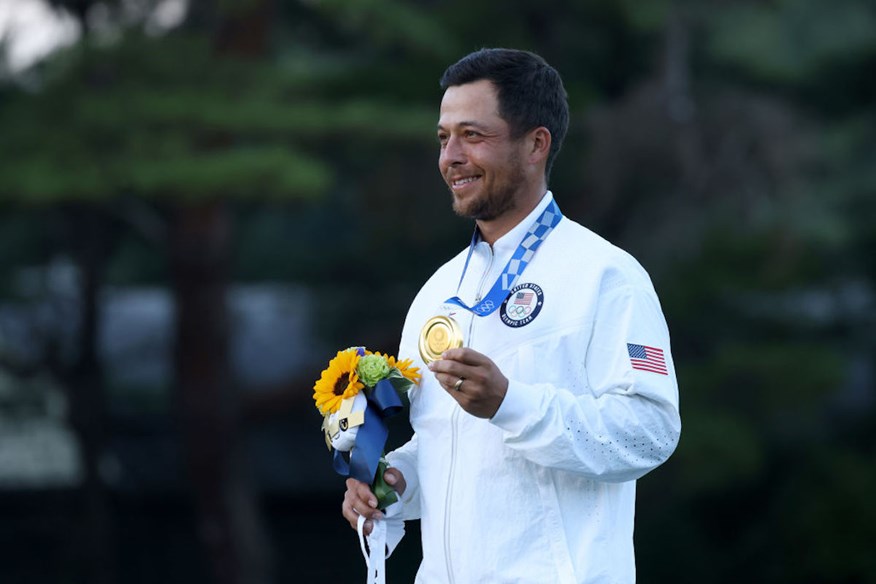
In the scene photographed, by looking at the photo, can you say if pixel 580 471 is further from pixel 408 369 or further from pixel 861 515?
pixel 861 515

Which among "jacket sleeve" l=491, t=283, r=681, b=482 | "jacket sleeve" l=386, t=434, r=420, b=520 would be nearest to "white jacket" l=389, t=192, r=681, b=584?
"jacket sleeve" l=491, t=283, r=681, b=482

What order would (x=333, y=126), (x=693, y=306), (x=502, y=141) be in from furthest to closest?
(x=693, y=306), (x=333, y=126), (x=502, y=141)

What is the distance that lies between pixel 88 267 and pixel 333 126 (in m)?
2.86

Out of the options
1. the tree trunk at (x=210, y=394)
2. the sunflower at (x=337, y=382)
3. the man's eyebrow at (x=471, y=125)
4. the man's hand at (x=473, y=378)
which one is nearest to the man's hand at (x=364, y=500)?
the sunflower at (x=337, y=382)

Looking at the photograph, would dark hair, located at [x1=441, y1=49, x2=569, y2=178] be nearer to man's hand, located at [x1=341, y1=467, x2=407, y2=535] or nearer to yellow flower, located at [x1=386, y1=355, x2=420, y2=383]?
yellow flower, located at [x1=386, y1=355, x2=420, y2=383]

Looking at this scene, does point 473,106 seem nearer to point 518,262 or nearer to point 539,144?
point 539,144

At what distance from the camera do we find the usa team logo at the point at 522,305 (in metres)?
2.32

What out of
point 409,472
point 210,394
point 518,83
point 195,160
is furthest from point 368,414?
point 210,394

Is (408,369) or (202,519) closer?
(408,369)

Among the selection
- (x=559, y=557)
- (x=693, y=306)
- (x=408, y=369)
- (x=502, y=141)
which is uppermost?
(x=693, y=306)

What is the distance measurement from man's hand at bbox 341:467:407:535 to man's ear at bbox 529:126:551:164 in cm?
63

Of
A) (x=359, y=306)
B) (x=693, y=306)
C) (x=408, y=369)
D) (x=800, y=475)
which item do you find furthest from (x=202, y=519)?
(x=408, y=369)

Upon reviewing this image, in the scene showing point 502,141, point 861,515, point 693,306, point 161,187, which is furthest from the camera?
point 861,515

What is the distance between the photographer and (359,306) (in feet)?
37.4
